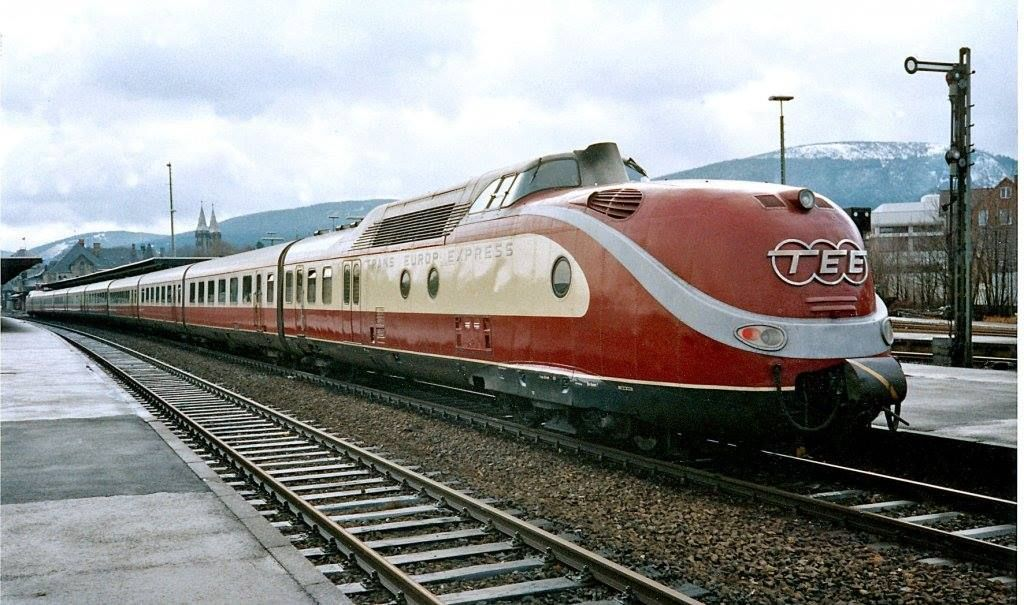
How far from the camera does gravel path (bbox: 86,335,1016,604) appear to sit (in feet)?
19.9

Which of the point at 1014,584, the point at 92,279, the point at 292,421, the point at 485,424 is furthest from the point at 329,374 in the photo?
the point at 92,279

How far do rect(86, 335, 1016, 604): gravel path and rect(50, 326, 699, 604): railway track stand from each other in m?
0.48

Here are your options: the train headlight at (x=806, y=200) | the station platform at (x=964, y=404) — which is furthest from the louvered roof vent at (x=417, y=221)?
the station platform at (x=964, y=404)

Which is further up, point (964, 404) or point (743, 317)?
point (743, 317)

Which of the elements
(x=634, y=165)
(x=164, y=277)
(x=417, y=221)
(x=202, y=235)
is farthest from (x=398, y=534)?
(x=202, y=235)

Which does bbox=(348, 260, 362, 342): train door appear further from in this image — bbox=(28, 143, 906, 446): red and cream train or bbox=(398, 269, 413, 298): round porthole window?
bbox=(28, 143, 906, 446): red and cream train

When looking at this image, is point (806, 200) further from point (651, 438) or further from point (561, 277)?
point (651, 438)

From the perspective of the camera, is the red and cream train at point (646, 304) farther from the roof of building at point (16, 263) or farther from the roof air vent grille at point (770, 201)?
the roof of building at point (16, 263)

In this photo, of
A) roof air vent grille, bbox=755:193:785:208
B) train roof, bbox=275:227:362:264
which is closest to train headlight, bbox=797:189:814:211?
roof air vent grille, bbox=755:193:785:208

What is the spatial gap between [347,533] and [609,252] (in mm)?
4024

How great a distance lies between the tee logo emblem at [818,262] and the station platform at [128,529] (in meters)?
5.03

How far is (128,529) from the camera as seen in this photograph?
289 inches

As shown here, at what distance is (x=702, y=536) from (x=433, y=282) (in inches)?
283

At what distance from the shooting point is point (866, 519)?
735 cm
